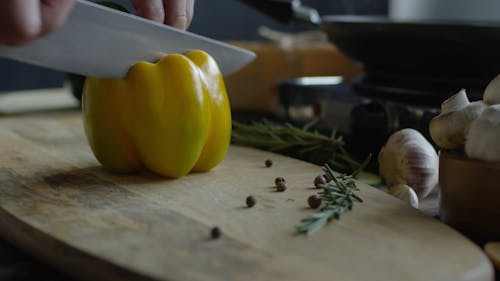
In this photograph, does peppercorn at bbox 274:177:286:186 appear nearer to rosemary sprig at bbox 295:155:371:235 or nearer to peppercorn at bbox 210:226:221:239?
rosemary sprig at bbox 295:155:371:235

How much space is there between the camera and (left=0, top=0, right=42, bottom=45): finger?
33.2 inches

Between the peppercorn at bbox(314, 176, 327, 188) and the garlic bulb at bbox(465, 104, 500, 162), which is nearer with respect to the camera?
the garlic bulb at bbox(465, 104, 500, 162)

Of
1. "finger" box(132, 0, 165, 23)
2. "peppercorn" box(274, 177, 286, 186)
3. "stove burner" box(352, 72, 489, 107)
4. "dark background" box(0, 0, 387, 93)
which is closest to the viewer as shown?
"peppercorn" box(274, 177, 286, 186)

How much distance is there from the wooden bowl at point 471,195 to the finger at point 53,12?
1.64 ft

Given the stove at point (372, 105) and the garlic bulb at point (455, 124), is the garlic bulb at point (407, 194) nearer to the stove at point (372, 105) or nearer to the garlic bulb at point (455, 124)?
the garlic bulb at point (455, 124)

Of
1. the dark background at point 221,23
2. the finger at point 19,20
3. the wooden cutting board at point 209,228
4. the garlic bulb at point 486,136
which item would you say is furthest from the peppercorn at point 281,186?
the dark background at point 221,23

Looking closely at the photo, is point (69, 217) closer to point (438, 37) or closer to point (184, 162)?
point (184, 162)

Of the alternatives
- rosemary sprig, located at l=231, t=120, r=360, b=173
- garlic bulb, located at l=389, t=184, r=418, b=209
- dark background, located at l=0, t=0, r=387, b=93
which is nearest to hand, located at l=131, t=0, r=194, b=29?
rosemary sprig, located at l=231, t=120, r=360, b=173

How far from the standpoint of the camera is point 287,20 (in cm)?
173

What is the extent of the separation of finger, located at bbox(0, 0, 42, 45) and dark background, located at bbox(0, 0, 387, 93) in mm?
1557

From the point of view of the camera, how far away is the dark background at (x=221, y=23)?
2396 millimetres

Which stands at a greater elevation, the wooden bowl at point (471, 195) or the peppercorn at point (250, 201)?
the wooden bowl at point (471, 195)

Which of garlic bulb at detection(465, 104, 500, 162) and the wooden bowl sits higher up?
garlic bulb at detection(465, 104, 500, 162)

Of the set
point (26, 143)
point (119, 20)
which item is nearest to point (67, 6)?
point (119, 20)
